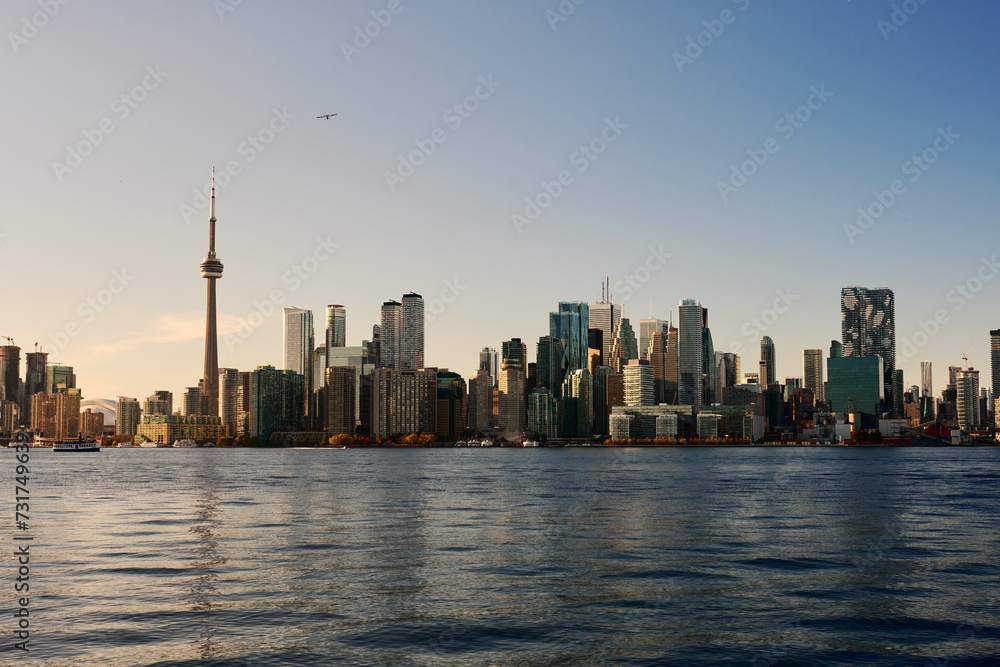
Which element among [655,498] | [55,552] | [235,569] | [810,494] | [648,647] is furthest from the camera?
[810,494]

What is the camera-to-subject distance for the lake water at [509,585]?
30.7m

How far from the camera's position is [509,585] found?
41688 mm

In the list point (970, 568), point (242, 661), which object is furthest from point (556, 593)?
point (970, 568)

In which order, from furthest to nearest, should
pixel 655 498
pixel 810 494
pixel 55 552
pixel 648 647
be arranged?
pixel 810 494, pixel 655 498, pixel 55 552, pixel 648 647

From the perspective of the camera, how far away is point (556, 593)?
131 ft

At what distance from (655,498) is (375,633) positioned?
6299cm

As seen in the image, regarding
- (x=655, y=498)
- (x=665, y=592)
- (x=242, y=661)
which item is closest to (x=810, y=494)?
(x=655, y=498)

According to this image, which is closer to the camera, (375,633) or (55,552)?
(375,633)

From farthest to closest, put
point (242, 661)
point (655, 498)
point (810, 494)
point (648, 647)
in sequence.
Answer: point (810, 494)
point (655, 498)
point (648, 647)
point (242, 661)

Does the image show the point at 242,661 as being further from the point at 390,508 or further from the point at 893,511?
the point at 893,511

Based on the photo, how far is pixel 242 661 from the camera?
2905 centimetres

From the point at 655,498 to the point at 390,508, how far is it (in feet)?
93.6

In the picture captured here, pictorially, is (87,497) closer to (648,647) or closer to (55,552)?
(55,552)

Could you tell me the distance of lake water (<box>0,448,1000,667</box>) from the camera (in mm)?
30719
